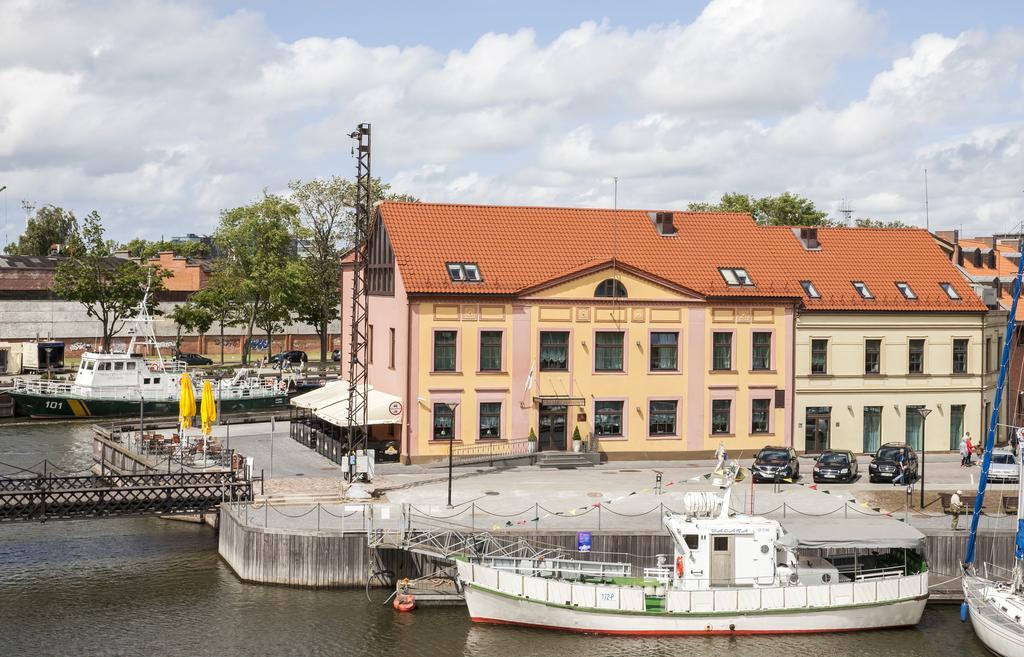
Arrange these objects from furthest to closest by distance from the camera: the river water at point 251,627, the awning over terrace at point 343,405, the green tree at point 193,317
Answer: the green tree at point 193,317, the awning over terrace at point 343,405, the river water at point 251,627

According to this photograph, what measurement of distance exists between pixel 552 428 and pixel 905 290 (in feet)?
67.1

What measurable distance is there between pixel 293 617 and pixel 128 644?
15.9ft

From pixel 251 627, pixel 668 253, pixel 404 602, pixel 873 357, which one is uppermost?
pixel 668 253

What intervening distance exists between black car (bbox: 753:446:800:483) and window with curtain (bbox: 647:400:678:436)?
5904mm

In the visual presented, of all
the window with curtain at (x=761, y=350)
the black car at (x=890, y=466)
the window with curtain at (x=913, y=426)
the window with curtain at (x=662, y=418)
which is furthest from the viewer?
the window with curtain at (x=913, y=426)

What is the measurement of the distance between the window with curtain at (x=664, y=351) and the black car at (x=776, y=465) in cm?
693

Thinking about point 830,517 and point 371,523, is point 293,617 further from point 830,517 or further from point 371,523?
point 830,517

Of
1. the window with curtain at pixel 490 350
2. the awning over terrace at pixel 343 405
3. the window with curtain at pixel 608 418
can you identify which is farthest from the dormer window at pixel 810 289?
the awning over terrace at pixel 343 405

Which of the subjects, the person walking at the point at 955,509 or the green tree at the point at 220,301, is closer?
the person walking at the point at 955,509

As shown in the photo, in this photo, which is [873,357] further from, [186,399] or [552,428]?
[186,399]

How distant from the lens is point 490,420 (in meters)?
54.5

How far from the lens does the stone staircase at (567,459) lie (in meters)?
53.9

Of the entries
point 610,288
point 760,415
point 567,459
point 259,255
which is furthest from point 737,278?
point 259,255

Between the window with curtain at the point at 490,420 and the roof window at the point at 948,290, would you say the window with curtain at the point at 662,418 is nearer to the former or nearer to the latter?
the window with curtain at the point at 490,420
